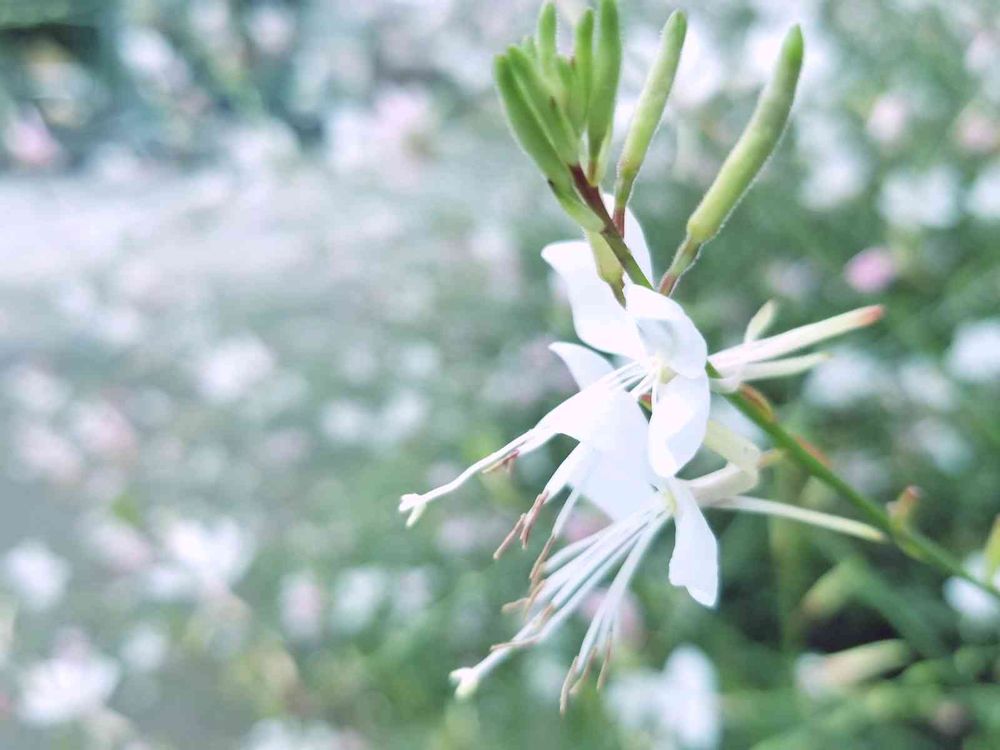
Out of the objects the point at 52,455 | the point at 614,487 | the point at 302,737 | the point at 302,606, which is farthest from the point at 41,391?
the point at 614,487

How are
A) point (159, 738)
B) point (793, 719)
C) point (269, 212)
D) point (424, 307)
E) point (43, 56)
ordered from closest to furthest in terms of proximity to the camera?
Answer: point (793, 719) < point (159, 738) < point (424, 307) < point (269, 212) < point (43, 56)

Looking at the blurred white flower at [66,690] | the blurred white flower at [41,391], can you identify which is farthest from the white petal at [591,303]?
the blurred white flower at [41,391]

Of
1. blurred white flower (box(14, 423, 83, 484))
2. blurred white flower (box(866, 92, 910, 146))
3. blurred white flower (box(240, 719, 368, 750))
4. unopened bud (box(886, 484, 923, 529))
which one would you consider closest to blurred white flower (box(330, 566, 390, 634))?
blurred white flower (box(240, 719, 368, 750))

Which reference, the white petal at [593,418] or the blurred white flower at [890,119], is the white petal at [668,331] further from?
the blurred white flower at [890,119]

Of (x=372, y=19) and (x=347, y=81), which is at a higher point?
(x=372, y=19)

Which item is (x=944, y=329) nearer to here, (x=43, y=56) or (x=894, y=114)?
(x=894, y=114)

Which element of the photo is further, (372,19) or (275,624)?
(372,19)

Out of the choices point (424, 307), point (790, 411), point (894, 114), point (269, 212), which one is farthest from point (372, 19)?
point (790, 411)

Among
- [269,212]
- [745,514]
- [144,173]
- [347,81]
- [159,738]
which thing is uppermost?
[144,173]
